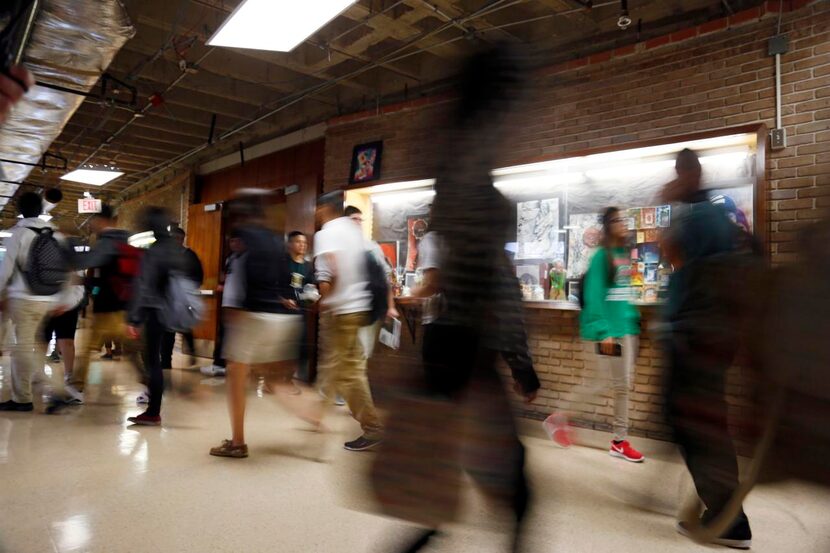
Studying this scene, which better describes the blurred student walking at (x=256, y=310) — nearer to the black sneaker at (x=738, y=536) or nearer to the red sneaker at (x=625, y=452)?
the red sneaker at (x=625, y=452)

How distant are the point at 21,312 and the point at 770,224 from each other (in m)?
5.59

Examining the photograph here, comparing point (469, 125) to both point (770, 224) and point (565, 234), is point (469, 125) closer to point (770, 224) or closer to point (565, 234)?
point (770, 224)

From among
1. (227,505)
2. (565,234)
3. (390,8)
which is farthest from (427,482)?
(390,8)

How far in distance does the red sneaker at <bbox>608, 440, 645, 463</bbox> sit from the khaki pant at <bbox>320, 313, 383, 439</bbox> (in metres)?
1.60

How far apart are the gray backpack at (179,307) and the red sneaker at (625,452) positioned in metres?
3.03

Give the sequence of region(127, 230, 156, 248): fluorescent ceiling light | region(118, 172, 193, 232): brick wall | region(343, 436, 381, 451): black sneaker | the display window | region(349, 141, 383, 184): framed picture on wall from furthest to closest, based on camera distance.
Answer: region(118, 172, 193, 232): brick wall, region(349, 141, 383, 184): framed picture on wall, region(127, 230, 156, 248): fluorescent ceiling light, the display window, region(343, 436, 381, 451): black sneaker

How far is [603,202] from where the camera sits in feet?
14.9

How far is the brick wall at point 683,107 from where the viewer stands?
3531mm

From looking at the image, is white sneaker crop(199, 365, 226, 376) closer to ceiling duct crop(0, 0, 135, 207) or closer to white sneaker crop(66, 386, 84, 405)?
white sneaker crop(66, 386, 84, 405)

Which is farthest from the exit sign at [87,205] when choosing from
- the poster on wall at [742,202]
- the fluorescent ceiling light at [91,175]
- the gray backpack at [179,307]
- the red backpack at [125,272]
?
the poster on wall at [742,202]

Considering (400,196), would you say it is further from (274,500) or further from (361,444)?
(274,500)

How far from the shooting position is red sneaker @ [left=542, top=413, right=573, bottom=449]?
3.79 metres

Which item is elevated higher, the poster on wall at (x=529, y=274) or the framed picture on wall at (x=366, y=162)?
the framed picture on wall at (x=366, y=162)

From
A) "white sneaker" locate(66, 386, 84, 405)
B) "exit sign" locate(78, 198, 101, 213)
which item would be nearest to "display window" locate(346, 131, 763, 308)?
"white sneaker" locate(66, 386, 84, 405)
